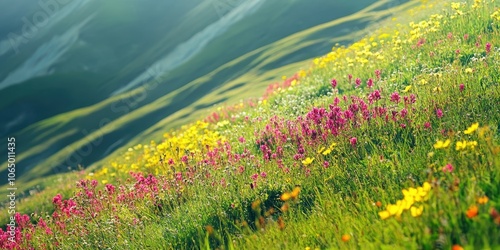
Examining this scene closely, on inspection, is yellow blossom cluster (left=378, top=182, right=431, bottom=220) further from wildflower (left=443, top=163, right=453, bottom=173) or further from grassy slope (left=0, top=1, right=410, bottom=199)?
grassy slope (left=0, top=1, right=410, bottom=199)

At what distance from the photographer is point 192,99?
55.4 metres

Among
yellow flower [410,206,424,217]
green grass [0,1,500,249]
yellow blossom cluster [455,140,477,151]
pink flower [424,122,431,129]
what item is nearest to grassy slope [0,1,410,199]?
green grass [0,1,500,249]

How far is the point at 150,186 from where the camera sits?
1135cm

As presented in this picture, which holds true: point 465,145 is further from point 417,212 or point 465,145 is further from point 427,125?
point 427,125

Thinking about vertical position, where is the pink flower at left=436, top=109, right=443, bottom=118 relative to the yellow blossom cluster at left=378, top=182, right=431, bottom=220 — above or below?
below

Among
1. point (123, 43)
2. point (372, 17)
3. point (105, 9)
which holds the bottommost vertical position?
point (372, 17)

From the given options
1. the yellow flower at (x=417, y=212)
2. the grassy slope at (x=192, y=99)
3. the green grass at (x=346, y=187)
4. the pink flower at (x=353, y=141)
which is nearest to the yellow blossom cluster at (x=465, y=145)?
the green grass at (x=346, y=187)

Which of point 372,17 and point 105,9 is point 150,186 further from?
point 105,9

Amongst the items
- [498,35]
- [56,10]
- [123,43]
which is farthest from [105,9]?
[498,35]

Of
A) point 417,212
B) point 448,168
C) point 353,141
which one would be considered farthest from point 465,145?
point 353,141

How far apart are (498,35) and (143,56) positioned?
95141 mm

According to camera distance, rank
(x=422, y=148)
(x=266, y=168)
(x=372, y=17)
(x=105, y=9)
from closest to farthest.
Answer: (x=422, y=148) → (x=266, y=168) → (x=372, y=17) → (x=105, y=9)

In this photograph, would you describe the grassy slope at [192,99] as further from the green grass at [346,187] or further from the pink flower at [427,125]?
the pink flower at [427,125]

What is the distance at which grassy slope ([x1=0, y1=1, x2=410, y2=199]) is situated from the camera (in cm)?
4697
